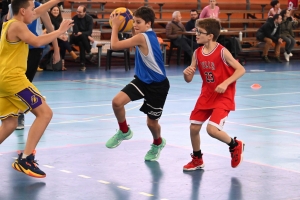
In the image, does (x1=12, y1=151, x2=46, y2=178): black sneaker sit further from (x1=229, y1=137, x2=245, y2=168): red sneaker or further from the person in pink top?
the person in pink top

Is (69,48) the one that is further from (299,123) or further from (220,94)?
(220,94)

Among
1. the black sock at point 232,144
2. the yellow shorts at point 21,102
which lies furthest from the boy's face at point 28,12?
the black sock at point 232,144

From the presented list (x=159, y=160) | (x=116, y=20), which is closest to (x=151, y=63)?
(x=116, y=20)

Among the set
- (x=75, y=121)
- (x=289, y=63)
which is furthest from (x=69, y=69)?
(x=75, y=121)

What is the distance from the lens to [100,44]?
19953 mm

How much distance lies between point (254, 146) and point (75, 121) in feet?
10.8

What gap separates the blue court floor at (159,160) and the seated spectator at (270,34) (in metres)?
9.70

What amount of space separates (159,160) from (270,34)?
54.1 feet

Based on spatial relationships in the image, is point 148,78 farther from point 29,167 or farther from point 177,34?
point 177,34

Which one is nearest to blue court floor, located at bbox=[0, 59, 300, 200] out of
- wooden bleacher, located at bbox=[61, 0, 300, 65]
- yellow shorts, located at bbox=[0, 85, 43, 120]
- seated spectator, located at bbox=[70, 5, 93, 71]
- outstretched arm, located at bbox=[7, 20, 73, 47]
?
yellow shorts, located at bbox=[0, 85, 43, 120]

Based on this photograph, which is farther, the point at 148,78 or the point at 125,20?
the point at 125,20

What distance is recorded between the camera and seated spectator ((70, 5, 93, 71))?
19.5 meters

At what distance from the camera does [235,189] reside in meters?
6.22

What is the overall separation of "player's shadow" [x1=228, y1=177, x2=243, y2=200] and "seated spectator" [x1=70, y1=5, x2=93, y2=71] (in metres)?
13.4
